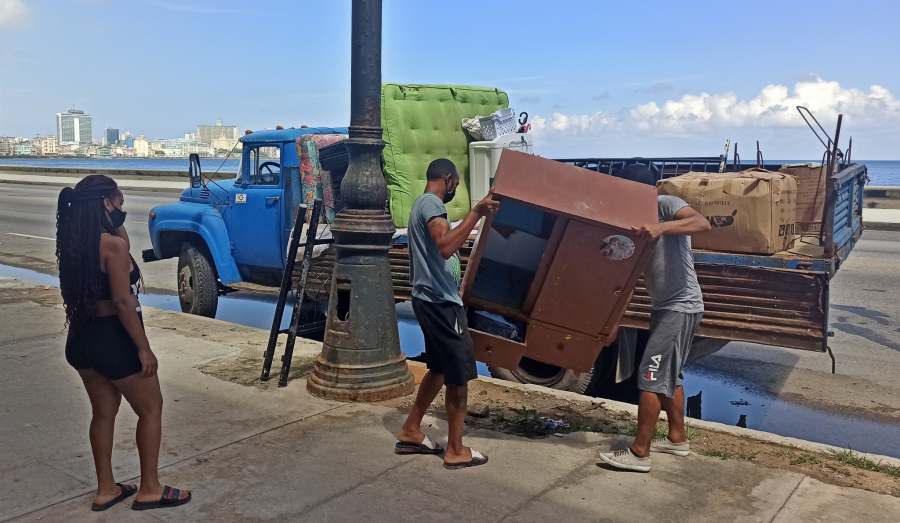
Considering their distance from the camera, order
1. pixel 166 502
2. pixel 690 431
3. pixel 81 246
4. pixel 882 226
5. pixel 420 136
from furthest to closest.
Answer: pixel 882 226 < pixel 420 136 < pixel 690 431 < pixel 166 502 < pixel 81 246

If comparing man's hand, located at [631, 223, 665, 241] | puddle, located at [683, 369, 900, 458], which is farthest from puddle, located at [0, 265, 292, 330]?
man's hand, located at [631, 223, 665, 241]

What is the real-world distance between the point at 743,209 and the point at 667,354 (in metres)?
1.56

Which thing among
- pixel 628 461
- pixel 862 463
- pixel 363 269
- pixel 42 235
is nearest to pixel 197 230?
pixel 363 269

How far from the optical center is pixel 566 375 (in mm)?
5969

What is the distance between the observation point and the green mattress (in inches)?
303

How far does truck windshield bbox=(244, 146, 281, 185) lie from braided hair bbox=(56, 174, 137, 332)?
488 cm

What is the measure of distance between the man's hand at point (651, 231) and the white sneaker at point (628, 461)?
1195mm

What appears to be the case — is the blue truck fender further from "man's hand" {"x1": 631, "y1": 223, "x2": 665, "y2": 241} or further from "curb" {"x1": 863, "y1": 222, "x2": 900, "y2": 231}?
"curb" {"x1": 863, "y1": 222, "x2": 900, "y2": 231}

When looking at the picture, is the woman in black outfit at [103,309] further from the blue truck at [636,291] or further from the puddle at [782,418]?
the puddle at [782,418]

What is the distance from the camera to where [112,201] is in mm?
3500

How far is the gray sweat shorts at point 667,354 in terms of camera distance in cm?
421

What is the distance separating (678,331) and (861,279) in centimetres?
848

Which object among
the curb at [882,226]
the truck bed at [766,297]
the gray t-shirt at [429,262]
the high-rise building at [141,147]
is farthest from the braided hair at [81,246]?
the high-rise building at [141,147]

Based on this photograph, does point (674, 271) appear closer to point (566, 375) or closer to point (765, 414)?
point (566, 375)
